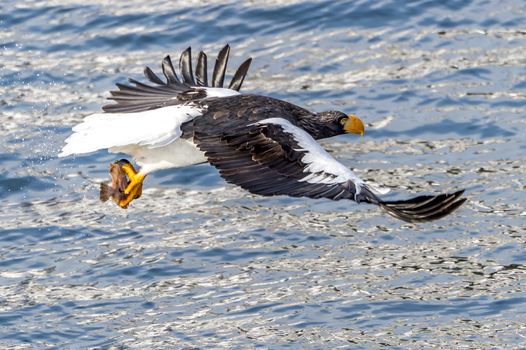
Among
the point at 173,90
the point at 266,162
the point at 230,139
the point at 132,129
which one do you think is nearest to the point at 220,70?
the point at 173,90

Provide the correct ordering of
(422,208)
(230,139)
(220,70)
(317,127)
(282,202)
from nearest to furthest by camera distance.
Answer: (422,208) < (230,139) < (317,127) < (220,70) < (282,202)

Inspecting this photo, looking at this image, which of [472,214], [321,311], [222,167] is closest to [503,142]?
[472,214]

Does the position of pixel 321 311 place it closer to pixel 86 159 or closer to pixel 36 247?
pixel 36 247

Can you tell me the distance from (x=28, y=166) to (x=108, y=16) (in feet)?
8.35

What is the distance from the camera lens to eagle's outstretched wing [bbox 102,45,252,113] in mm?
7582

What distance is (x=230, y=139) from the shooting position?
22.4ft

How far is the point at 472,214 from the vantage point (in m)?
8.42

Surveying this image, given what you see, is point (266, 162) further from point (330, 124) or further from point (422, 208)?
point (330, 124)

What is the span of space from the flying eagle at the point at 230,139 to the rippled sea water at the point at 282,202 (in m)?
0.75

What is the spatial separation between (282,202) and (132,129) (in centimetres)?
192

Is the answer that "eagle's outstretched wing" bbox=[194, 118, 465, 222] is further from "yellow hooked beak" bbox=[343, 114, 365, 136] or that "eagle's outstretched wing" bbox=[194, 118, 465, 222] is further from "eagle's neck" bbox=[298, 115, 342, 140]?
"yellow hooked beak" bbox=[343, 114, 365, 136]

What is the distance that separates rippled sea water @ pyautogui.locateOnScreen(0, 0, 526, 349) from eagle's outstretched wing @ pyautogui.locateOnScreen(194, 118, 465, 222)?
3.25 ft

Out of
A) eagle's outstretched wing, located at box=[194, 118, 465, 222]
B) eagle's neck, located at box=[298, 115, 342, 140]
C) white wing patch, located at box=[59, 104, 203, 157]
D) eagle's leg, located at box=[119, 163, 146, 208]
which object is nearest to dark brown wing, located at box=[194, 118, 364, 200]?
eagle's outstretched wing, located at box=[194, 118, 465, 222]

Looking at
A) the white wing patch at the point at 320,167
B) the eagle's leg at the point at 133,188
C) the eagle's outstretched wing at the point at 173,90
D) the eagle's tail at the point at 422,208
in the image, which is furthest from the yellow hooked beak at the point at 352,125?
the eagle's tail at the point at 422,208
